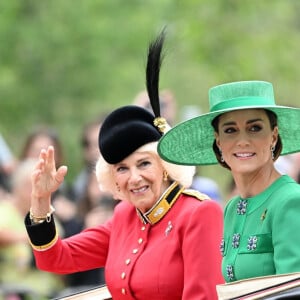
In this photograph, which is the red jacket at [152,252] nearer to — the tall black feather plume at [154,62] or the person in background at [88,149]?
the tall black feather plume at [154,62]

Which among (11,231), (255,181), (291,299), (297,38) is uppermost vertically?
(297,38)

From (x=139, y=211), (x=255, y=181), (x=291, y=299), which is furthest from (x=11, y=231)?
(x=291, y=299)

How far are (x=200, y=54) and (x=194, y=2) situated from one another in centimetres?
71

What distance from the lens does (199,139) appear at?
23.3 feet

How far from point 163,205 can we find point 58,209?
15.6ft

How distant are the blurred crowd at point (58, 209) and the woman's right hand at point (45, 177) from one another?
94.4 inches

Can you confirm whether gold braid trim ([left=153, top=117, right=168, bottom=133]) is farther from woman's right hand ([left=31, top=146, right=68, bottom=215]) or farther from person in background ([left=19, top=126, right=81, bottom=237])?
person in background ([left=19, top=126, right=81, bottom=237])

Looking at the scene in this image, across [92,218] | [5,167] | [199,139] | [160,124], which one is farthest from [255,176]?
[5,167]

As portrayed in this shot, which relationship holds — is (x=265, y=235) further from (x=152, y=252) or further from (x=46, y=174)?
(x=46, y=174)

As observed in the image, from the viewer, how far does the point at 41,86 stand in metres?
Answer: 21.6

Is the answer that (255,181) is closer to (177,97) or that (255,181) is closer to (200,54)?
(200,54)

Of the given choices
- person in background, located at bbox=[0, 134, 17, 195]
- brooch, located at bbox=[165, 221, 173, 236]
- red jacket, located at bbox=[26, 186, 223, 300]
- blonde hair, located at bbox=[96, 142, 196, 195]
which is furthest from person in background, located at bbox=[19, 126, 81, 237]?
brooch, located at bbox=[165, 221, 173, 236]

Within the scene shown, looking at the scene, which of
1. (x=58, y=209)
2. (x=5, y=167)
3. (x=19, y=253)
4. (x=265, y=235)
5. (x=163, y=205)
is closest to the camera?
(x=265, y=235)

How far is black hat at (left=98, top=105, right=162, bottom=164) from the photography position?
748cm
